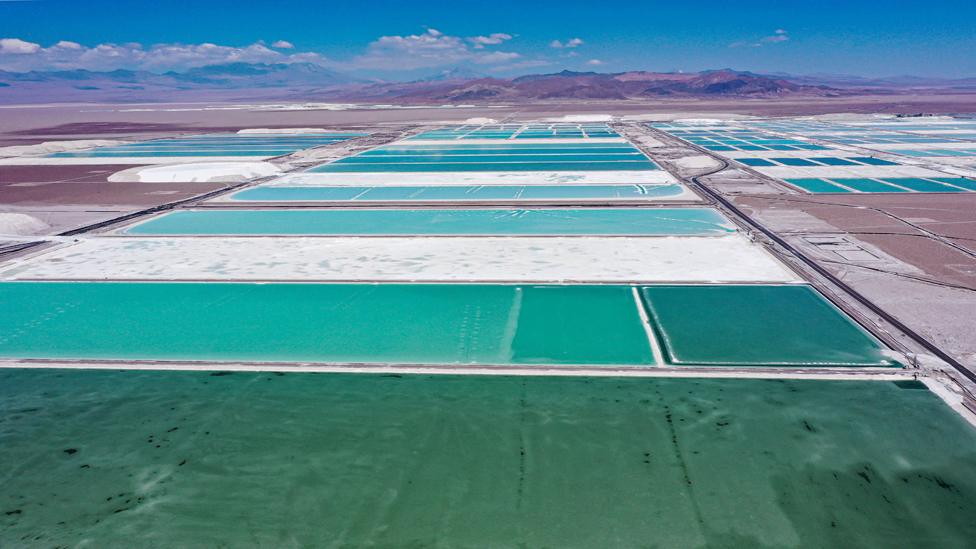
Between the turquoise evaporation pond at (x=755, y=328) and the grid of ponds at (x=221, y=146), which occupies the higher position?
the grid of ponds at (x=221, y=146)

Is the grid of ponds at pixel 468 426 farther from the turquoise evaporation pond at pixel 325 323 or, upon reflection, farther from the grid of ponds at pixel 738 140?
the grid of ponds at pixel 738 140

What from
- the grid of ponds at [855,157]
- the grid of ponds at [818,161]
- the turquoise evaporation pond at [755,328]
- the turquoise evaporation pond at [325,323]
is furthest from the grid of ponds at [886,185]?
the turquoise evaporation pond at [325,323]

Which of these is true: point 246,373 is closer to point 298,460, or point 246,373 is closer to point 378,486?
point 298,460

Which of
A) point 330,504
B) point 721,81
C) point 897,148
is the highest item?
point 721,81

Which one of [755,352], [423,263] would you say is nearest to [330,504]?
[755,352]

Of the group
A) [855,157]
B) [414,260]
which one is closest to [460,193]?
[414,260]

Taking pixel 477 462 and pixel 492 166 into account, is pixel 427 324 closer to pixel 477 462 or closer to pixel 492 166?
pixel 477 462
